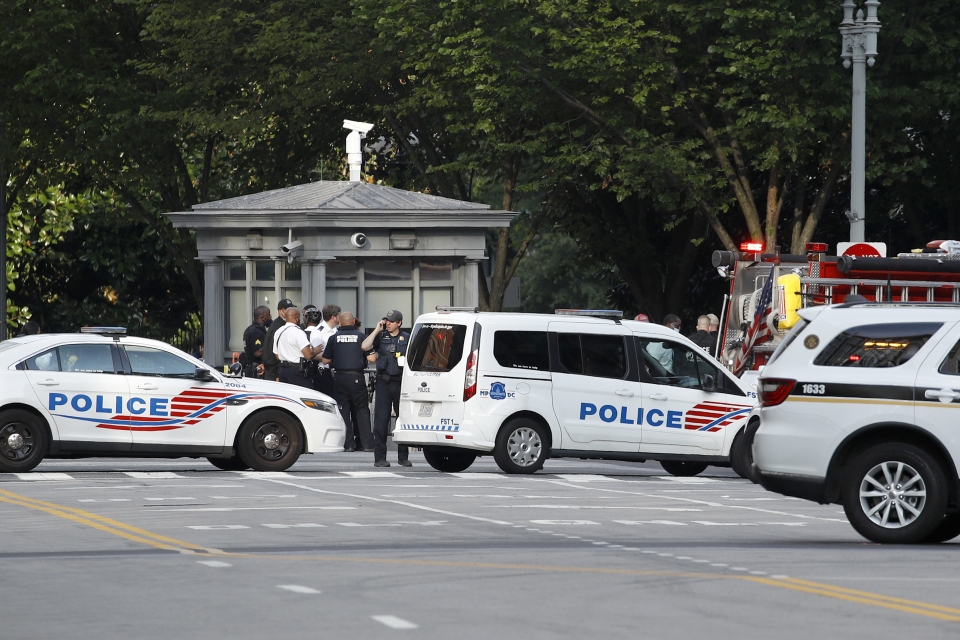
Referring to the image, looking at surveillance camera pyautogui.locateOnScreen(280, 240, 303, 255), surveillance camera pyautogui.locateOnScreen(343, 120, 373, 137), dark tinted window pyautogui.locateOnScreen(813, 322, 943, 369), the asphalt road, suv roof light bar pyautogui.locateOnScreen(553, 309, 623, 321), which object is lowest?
the asphalt road

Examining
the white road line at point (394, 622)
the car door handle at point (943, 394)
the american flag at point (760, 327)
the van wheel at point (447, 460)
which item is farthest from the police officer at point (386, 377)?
the white road line at point (394, 622)

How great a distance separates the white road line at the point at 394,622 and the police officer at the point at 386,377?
11272 millimetres

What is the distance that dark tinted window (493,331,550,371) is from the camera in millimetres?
18781

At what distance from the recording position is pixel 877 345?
1241 cm

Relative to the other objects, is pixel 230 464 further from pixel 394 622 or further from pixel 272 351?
pixel 394 622

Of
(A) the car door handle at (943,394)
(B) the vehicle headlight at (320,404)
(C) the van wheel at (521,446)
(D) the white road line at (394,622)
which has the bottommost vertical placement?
(D) the white road line at (394,622)

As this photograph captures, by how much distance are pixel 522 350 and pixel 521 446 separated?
1004mm

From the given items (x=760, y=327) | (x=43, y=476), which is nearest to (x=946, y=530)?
(x=760, y=327)

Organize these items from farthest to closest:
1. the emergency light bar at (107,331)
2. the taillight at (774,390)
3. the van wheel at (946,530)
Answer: the emergency light bar at (107,331) < the taillight at (774,390) < the van wheel at (946,530)

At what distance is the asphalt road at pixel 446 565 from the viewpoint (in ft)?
27.7

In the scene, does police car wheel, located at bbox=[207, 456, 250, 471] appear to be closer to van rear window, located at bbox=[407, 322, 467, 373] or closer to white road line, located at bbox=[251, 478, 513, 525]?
white road line, located at bbox=[251, 478, 513, 525]

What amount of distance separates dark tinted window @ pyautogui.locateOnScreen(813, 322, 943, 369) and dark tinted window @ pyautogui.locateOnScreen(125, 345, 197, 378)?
8.25 meters

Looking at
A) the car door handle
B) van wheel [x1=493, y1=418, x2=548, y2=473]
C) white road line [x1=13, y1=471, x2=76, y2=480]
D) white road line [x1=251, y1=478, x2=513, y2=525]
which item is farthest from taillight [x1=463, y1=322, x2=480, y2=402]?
the car door handle

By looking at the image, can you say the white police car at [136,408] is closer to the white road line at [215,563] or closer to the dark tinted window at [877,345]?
the white road line at [215,563]
